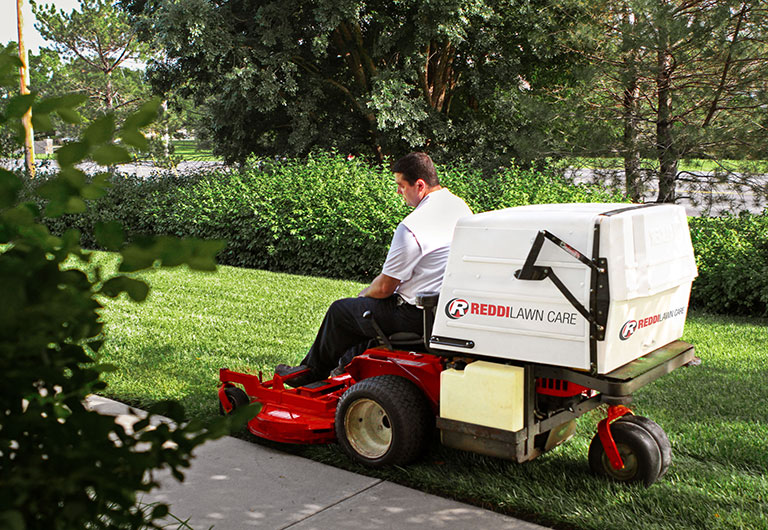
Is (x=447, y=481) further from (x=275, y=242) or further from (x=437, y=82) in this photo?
(x=437, y=82)

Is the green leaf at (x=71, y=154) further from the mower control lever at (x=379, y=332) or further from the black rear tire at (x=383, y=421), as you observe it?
the mower control lever at (x=379, y=332)

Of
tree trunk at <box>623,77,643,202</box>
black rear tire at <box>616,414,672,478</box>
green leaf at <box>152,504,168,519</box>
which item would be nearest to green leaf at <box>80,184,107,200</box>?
green leaf at <box>152,504,168,519</box>

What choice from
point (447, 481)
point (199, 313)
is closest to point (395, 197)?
point (199, 313)

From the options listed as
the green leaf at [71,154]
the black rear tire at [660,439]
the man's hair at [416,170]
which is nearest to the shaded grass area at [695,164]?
the man's hair at [416,170]

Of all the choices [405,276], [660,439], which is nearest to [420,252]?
[405,276]

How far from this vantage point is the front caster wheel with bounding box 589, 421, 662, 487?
3.69 metres

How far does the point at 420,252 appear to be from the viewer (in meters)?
4.33

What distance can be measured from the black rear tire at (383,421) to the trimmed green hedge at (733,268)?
4961mm

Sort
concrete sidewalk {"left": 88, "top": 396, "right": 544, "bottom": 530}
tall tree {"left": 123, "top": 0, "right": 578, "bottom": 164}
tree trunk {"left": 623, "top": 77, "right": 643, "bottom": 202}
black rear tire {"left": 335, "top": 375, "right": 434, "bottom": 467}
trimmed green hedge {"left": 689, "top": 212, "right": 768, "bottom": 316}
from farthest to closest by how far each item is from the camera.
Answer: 1. tall tree {"left": 123, "top": 0, "right": 578, "bottom": 164}
2. tree trunk {"left": 623, "top": 77, "right": 643, "bottom": 202}
3. trimmed green hedge {"left": 689, "top": 212, "right": 768, "bottom": 316}
4. black rear tire {"left": 335, "top": 375, "right": 434, "bottom": 467}
5. concrete sidewalk {"left": 88, "top": 396, "right": 544, "bottom": 530}

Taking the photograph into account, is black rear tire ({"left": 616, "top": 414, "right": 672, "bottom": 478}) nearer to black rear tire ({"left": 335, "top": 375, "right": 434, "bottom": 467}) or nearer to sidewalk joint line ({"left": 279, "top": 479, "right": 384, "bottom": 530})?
black rear tire ({"left": 335, "top": 375, "right": 434, "bottom": 467})

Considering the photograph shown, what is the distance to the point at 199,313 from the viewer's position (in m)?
7.96

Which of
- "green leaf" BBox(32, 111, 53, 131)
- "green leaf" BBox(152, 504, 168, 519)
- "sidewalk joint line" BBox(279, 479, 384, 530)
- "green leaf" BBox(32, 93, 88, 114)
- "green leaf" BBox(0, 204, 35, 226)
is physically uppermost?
"green leaf" BBox(32, 93, 88, 114)

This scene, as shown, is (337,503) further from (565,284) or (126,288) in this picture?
(126,288)

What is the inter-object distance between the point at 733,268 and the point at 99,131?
7.67 meters
